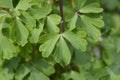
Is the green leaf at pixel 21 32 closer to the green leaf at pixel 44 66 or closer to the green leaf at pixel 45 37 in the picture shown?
the green leaf at pixel 45 37

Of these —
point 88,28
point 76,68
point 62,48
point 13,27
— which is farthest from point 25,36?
point 76,68

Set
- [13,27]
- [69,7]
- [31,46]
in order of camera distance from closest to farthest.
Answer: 1. [13,27]
2. [31,46]
3. [69,7]

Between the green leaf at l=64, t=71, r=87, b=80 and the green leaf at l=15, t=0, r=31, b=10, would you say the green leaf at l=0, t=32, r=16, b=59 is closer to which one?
the green leaf at l=15, t=0, r=31, b=10

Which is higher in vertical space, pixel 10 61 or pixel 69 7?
pixel 69 7

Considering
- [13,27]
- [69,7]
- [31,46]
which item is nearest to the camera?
[13,27]

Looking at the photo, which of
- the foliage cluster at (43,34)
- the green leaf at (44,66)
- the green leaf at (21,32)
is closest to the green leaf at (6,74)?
the foliage cluster at (43,34)

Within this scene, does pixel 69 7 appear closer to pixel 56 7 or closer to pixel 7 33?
pixel 56 7

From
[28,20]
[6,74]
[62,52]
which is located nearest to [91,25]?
[62,52]
